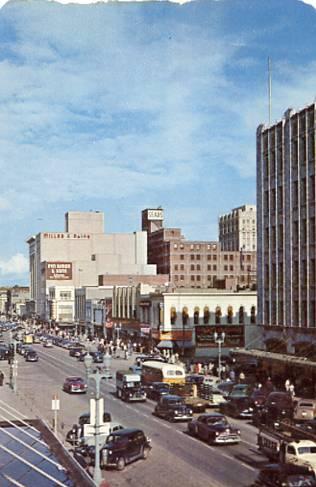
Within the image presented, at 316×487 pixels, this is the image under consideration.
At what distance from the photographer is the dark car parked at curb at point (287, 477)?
39.3 feet

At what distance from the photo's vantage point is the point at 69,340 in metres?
21.8

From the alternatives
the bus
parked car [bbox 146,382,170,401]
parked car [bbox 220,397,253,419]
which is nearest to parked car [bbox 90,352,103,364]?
the bus

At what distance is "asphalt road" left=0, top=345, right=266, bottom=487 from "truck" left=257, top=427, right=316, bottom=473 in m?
0.20

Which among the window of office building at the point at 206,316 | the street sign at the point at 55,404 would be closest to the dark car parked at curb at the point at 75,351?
the street sign at the point at 55,404

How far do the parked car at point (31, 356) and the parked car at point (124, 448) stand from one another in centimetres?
432

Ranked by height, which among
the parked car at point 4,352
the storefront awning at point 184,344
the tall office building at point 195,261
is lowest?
the storefront awning at point 184,344

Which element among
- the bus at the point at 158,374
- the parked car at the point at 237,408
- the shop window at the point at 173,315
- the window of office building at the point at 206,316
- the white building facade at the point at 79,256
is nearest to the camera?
the parked car at the point at 237,408

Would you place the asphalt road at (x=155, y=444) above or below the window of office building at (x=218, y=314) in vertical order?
below

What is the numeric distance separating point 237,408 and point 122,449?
4926 mm

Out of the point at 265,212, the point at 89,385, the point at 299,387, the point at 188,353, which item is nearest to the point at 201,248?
the point at 188,353

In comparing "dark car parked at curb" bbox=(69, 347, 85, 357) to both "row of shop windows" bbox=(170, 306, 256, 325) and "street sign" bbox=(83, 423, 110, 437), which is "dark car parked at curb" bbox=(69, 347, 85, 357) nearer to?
"street sign" bbox=(83, 423, 110, 437)

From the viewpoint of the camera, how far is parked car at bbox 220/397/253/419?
16.8m

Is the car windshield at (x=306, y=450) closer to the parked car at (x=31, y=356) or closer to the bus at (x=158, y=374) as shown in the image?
the bus at (x=158, y=374)

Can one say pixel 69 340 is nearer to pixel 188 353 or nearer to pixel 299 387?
pixel 299 387
